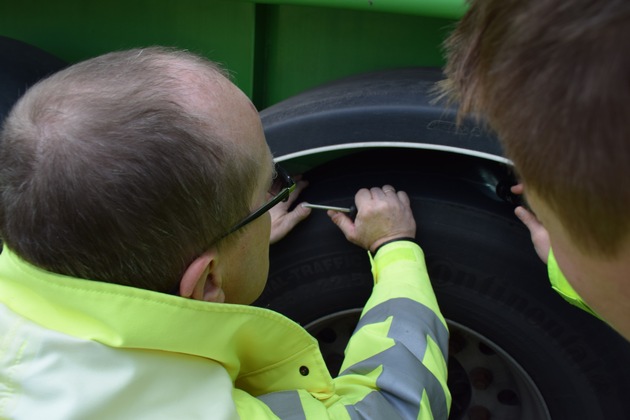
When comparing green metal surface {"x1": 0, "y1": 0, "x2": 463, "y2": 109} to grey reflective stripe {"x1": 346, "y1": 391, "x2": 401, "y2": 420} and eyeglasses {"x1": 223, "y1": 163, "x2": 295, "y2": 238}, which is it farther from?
grey reflective stripe {"x1": 346, "y1": 391, "x2": 401, "y2": 420}

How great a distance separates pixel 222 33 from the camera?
1.89 meters

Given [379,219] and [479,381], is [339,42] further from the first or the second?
[479,381]

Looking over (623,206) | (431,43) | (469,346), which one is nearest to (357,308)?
(469,346)

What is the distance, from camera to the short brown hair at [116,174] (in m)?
1.04

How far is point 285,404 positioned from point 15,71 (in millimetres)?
1204

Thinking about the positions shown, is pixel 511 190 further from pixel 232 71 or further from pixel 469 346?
pixel 232 71

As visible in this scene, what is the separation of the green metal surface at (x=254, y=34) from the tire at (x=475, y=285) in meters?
0.27

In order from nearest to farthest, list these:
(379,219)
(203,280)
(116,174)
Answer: (116,174) → (203,280) → (379,219)

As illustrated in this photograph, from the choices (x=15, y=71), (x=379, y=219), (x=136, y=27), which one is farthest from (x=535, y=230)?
(x=15, y=71)

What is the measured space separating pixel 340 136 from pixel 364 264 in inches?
15.6

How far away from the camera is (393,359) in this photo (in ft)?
4.65

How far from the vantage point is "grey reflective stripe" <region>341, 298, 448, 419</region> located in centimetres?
134

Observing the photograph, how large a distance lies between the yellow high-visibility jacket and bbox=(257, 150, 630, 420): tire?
43cm

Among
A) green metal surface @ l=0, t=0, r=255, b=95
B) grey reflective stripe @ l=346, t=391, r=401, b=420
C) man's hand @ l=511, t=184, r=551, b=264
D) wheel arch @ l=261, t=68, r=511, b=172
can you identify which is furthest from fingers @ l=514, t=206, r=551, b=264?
green metal surface @ l=0, t=0, r=255, b=95
